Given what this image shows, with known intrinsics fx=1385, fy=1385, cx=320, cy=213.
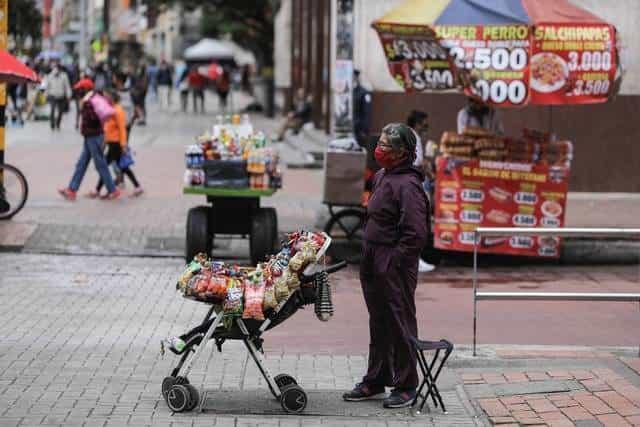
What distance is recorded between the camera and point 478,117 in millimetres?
15164

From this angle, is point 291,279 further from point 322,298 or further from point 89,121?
point 89,121

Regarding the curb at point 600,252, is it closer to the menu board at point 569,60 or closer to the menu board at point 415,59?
the menu board at point 569,60

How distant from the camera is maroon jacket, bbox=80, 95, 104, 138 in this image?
18375 mm

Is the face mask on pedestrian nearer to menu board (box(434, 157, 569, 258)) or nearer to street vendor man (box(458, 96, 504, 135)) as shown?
menu board (box(434, 157, 569, 258))

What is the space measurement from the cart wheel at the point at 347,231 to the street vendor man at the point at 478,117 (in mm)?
1478

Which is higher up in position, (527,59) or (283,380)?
(527,59)

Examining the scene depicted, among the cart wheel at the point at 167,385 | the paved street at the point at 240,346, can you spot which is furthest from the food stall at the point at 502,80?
the cart wheel at the point at 167,385

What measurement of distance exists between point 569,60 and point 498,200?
65.9 inches

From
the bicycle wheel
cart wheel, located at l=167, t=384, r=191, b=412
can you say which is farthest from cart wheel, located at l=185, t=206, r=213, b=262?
cart wheel, located at l=167, t=384, r=191, b=412

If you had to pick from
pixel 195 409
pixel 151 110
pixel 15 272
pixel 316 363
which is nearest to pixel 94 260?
pixel 15 272

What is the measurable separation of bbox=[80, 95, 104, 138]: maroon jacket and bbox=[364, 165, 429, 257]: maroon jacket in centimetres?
1090

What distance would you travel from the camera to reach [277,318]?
7824 mm

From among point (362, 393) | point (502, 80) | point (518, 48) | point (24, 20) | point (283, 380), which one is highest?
point (24, 20)

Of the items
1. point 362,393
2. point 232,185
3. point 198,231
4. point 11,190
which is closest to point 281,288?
point 362,393
